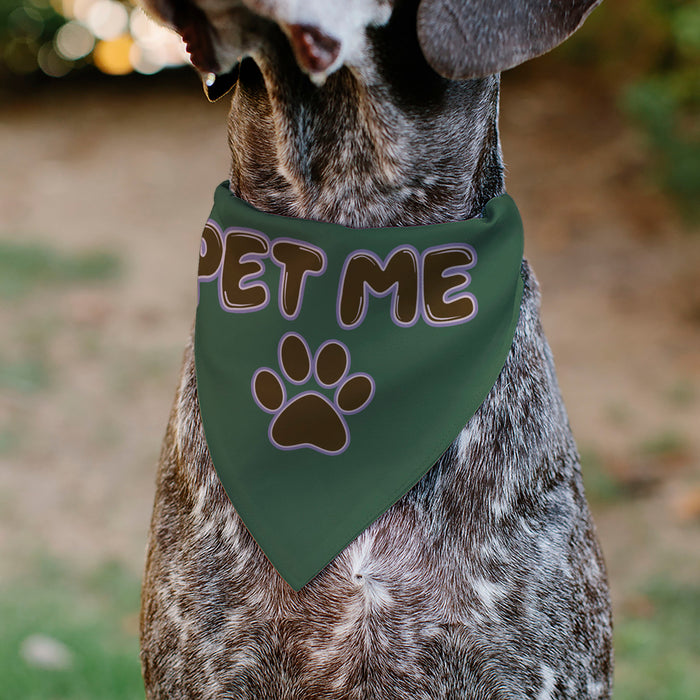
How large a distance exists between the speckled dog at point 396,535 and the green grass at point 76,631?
156cm

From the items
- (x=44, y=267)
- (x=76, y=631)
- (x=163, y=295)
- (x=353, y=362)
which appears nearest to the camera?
(x=353, y=362)

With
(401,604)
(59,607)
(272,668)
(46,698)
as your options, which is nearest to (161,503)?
(272,668)

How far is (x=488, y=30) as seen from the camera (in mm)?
1890

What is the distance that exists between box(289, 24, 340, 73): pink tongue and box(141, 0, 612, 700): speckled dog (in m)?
0.13

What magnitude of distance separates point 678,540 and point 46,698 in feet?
10.0

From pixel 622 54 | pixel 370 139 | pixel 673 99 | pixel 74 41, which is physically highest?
→ pixel 370 139

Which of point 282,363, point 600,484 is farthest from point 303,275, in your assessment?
point 600,484

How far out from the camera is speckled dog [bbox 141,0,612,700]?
2082 mm

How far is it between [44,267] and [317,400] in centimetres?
590

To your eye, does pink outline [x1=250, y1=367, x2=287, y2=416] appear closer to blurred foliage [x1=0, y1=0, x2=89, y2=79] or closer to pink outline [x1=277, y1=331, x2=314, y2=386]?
pink outline [x1=277, y1=331, x2=314, y2=386]

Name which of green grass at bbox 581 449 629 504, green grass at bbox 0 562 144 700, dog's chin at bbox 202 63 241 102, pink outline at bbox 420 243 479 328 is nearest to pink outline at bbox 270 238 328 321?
pink outline at bbox 420 243 479 328

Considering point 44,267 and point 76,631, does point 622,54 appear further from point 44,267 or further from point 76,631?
point 76,631

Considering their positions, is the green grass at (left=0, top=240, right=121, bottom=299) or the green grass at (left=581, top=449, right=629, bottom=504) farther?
the green grass at (left=0, top=240, right=121, bottom=299)

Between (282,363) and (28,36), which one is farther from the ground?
(282,363)
